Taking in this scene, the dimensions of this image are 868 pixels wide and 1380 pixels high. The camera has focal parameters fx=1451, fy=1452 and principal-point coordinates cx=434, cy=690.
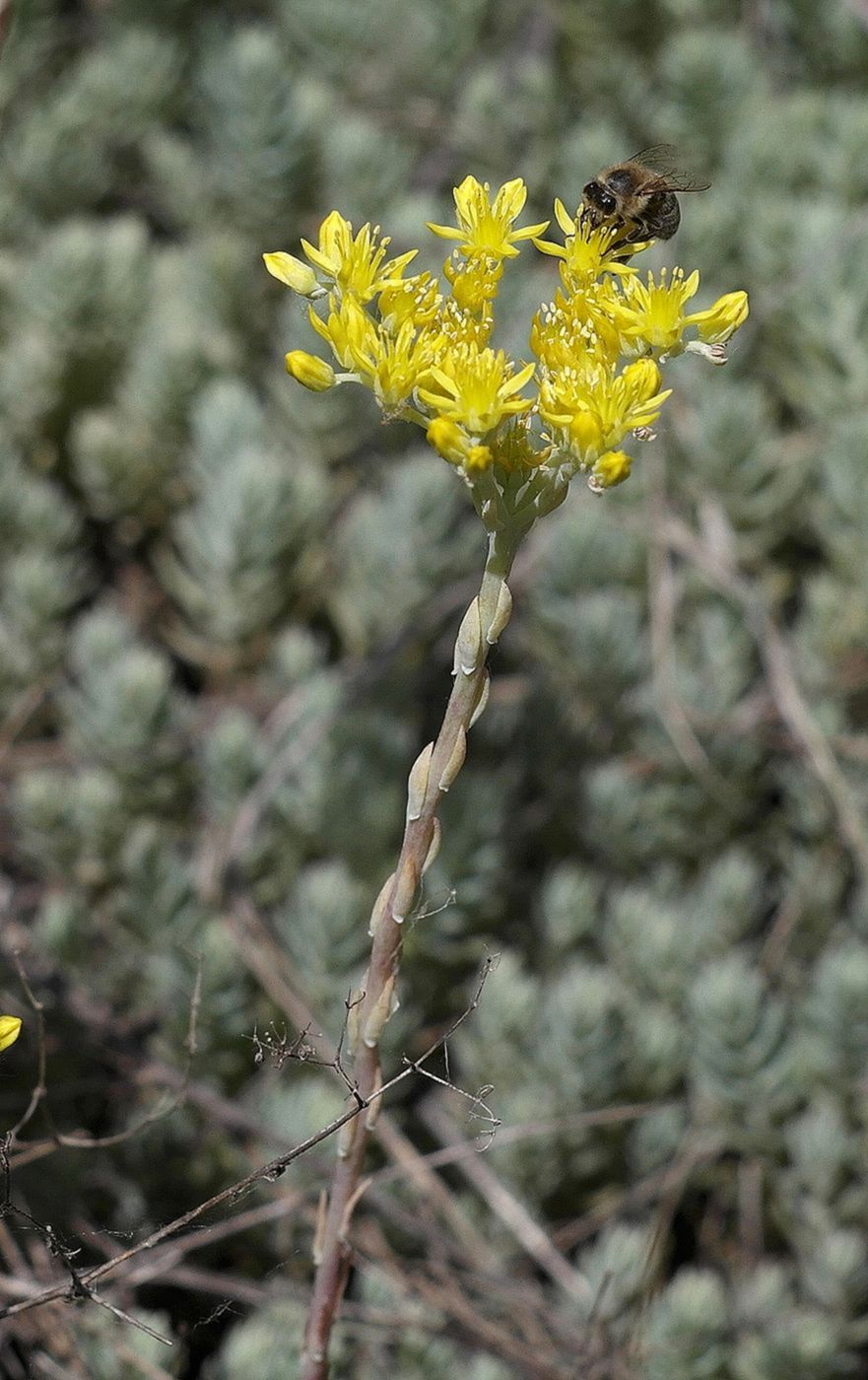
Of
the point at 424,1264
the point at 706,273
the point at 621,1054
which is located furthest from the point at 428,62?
the point at 424,1264

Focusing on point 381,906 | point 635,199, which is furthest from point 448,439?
point 635,199

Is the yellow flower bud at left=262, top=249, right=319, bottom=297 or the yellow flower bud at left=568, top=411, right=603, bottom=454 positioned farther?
the yellow flower bud at left=262, top=249, right=319, bottom=297

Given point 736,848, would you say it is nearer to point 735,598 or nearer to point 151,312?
point 735,598

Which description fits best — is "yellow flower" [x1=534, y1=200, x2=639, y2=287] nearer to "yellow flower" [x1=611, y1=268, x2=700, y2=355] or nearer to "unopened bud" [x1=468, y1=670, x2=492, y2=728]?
"yellow flower" [x1=611, y1=268, x2=700, y2=355]

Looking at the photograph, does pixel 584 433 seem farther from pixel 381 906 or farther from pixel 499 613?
pixel 381 906

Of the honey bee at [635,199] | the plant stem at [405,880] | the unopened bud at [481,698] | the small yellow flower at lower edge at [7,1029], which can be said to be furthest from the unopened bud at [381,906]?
the honey bee at [635,199]

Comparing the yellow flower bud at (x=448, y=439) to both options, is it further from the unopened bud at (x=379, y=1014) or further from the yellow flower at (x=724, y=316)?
the unopened bud at (x=379, y=1014)

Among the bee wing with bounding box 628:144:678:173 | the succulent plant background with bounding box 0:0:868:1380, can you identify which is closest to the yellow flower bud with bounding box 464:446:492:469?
the succulent plant background with bounding box 0:0:868:1380
